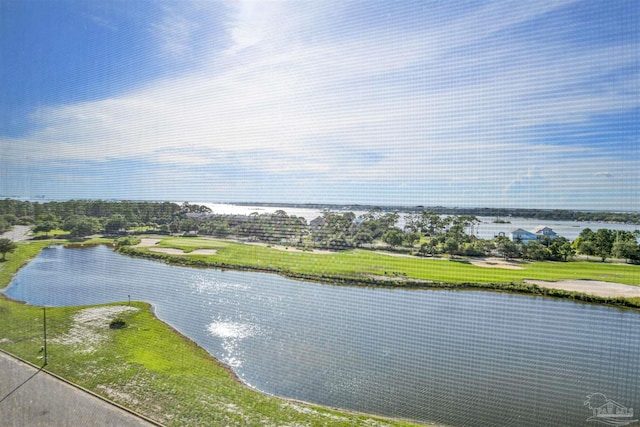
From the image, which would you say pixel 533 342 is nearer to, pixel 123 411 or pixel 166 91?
pixel 123 411

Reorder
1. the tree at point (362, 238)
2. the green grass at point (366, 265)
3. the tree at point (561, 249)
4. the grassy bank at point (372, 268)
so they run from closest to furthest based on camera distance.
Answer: the tree at point (561, 249)
the green grass at point (366, 265)
the grassy bank at point (372, 268)
the tree at point (362, 238)

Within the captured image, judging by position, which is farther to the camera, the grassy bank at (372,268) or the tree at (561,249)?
the grassy bank at (372,268)

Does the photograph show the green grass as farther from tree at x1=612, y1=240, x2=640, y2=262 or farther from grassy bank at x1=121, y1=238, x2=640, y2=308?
tree at x1=612, y1=240, x2=640, y2=262

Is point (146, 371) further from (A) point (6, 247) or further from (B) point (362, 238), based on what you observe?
(B) point (362, 238)

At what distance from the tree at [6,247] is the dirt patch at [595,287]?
4.41 meters

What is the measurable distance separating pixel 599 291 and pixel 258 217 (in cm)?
282

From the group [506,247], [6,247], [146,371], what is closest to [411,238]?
[506,247]

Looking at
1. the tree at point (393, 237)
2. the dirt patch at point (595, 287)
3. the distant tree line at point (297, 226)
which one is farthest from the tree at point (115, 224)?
the dirt patch at point (595, 287)

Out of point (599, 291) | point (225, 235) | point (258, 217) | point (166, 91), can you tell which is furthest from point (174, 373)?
point (599, 291)

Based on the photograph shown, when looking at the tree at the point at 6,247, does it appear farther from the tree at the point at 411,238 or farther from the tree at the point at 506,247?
the tree at the point at 506,247

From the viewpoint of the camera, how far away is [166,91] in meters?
1.93

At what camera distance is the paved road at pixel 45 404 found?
161 cm

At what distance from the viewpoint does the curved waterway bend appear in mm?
2410

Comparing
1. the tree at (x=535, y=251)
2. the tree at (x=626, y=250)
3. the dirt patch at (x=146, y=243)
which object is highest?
the tree at (x=626, y=250)
